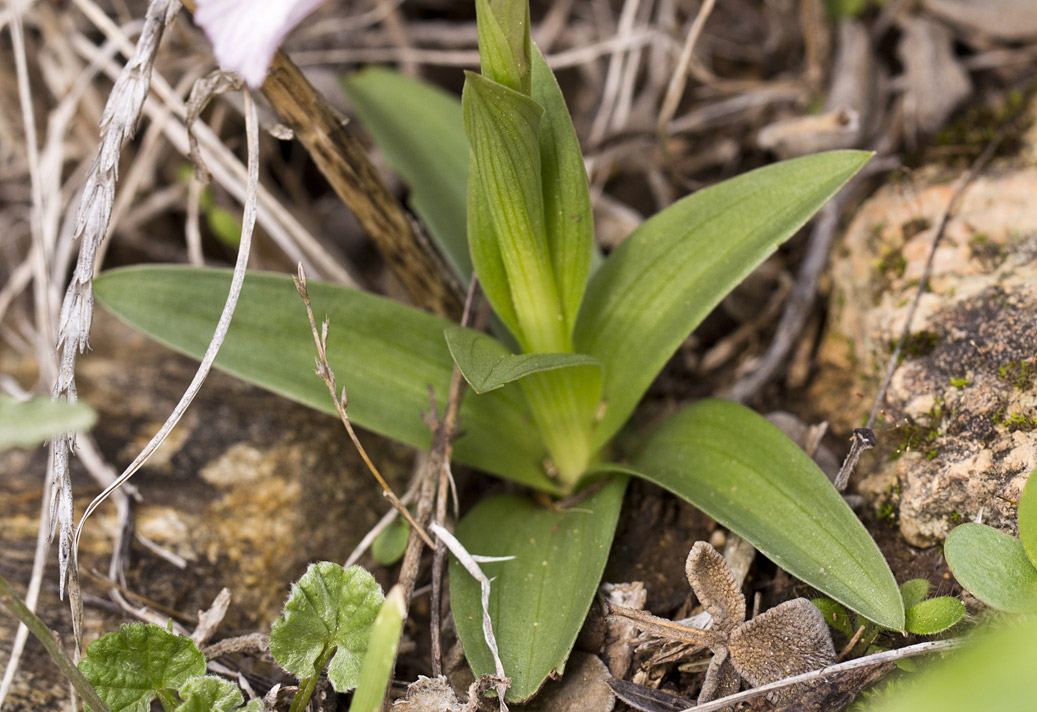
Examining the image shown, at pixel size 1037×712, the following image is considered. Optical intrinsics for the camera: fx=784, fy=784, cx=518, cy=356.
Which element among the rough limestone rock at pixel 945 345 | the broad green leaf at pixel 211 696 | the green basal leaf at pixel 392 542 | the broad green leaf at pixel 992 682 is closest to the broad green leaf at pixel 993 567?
the rough limestone rock at pixel 945 345

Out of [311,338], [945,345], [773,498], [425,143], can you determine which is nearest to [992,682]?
[773,498]

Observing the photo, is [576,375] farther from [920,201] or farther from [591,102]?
[591,102]

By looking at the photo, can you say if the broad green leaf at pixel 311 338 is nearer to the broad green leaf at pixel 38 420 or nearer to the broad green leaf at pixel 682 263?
the broad green leaf at pixel 682 263

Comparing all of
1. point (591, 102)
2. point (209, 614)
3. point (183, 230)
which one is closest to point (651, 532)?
point (209, 614)

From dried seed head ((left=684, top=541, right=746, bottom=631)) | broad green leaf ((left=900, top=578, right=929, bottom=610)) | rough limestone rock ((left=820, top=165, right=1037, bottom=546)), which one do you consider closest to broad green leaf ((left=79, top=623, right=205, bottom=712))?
dried seed head ((left=684, top=541, right=746, bottom=631))

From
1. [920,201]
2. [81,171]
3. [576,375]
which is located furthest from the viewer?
[81,171]

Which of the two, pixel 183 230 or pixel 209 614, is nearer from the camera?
pixel 209 614
